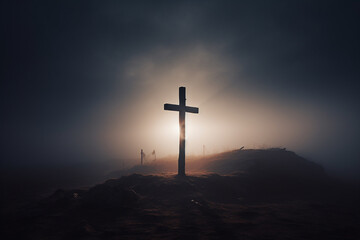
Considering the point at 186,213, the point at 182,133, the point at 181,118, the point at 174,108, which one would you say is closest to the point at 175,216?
the point at 186,213

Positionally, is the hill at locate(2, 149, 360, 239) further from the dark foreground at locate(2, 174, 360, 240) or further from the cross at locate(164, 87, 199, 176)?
the cross at locate(164, 87, 199, 176)

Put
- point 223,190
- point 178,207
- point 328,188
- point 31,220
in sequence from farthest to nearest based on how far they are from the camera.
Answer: point 328,188 → point 223,190 → point 178,207 → point 31,220

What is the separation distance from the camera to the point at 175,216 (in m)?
7.23

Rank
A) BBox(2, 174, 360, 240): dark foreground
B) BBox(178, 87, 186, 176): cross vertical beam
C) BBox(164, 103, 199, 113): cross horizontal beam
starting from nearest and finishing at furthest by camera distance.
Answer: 1. BBox(2, 174, 360, 240): dark foreground
2. BBox(178, 87, 186, 176): cross vertical beam
3. BBox(164, 103, 199, 113): cross horizontal beam

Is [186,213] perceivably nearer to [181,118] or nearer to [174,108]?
[181,118]

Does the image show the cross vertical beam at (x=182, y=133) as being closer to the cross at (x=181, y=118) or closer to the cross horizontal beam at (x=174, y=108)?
the cross at (x=181, y=118)

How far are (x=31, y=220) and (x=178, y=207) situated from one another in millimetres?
5838

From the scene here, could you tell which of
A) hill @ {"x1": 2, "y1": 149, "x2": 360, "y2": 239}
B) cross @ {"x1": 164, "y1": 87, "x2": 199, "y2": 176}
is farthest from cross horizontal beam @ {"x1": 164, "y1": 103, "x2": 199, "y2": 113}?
hill @ {"x1": 2, "y1": 149, "x2": 360, "y2": 239}

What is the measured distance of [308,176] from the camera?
17125 millimetres

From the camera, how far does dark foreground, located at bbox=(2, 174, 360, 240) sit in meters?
5.66

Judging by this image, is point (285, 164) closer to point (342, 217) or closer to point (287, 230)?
point (342, 217)

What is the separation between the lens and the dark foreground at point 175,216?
18.6 feet

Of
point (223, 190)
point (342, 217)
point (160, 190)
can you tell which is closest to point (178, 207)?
point (160, 190)

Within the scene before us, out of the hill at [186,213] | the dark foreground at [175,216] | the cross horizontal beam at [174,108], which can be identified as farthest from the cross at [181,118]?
the dark foreground at [175,216]
